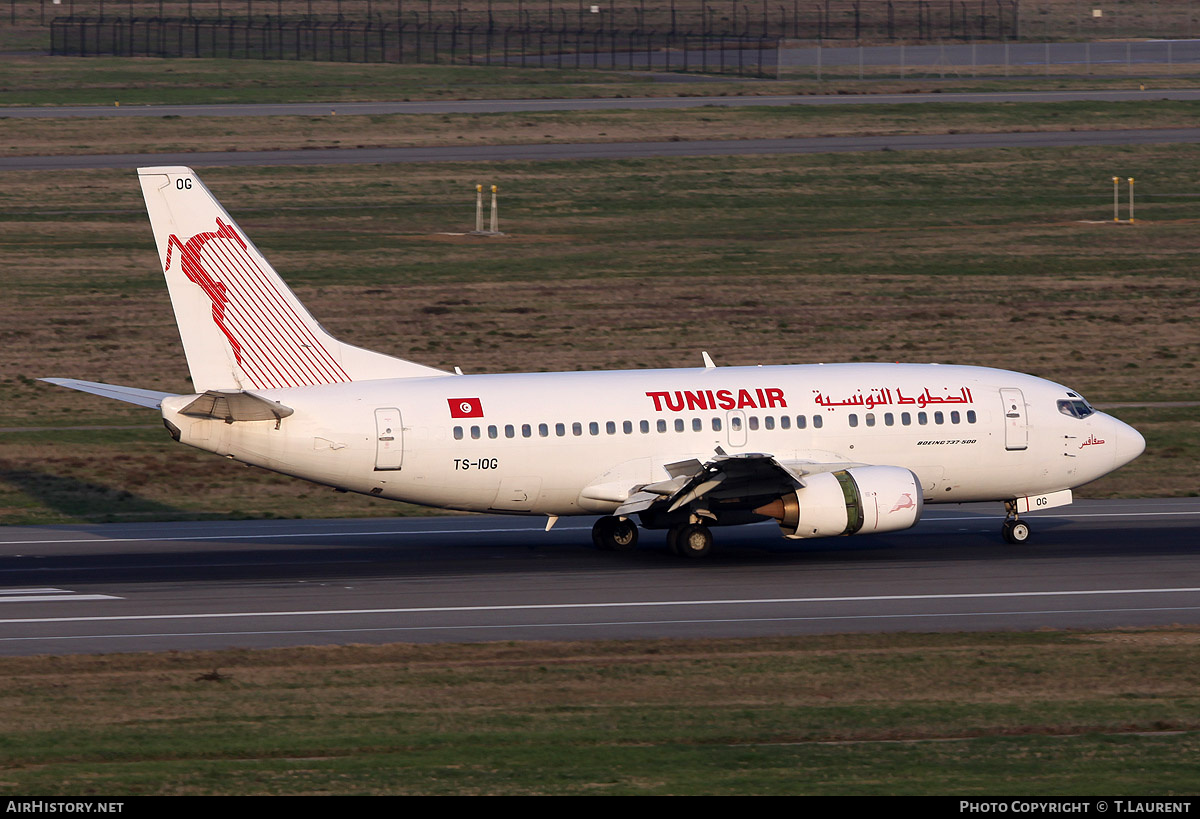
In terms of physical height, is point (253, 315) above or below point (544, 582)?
above

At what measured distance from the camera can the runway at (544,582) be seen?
30.1 m

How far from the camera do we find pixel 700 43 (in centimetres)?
13838

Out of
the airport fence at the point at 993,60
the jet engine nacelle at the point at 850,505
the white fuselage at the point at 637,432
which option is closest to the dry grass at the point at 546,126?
the airport fence at the point at 993,60

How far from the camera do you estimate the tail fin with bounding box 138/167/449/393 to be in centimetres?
3506

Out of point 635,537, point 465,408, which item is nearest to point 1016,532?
point 635,537

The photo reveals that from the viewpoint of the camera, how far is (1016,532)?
3831 cm

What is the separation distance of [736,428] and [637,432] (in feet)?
7.33

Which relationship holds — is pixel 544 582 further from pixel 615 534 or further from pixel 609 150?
pixel 609 150

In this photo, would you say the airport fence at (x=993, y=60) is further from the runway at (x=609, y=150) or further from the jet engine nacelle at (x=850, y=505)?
the jet engine nacelle at (x=850, y=505)

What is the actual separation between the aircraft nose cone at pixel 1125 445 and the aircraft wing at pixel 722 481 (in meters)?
7.31

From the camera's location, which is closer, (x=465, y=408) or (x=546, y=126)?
(x=465, y=408)

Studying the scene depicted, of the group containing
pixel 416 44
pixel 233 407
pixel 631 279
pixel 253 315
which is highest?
pixel 416 44

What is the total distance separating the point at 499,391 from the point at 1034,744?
1656cm

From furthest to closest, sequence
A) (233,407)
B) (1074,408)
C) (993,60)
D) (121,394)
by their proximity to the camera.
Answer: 1. (993,60)
2. (1074,408)
3. (121,394)
4. (233,407)
